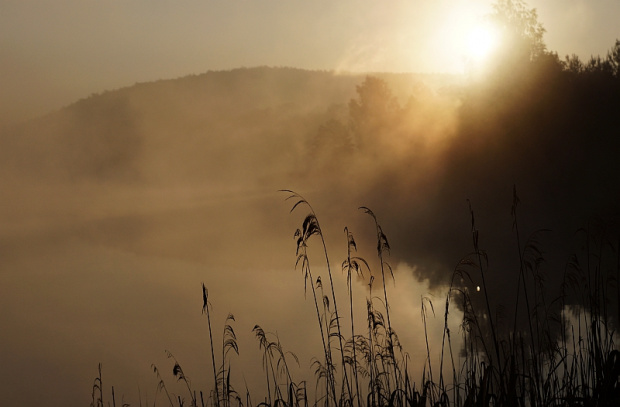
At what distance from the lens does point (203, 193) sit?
80500 millimetres

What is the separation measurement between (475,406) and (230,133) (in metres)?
128

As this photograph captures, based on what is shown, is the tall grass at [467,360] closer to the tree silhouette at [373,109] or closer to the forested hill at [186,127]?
the tree silhouette at [373,109]

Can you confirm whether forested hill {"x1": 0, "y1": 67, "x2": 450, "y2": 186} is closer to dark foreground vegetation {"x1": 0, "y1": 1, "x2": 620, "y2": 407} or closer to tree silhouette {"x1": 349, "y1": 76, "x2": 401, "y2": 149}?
dark foreground vegetation {"x1": 0, "y1": 1, "x2": 620, "y2": 407}

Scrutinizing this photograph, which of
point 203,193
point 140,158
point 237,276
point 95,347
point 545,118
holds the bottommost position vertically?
point 95,347

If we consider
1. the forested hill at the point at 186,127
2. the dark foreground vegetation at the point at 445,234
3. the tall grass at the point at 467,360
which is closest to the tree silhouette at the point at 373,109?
the dark foreground vegetation at the point at 445,234

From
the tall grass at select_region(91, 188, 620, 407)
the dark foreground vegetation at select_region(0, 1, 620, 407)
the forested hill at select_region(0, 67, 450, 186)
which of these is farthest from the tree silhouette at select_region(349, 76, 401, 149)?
the tall grass at select_region(91, 188, 620, 407)

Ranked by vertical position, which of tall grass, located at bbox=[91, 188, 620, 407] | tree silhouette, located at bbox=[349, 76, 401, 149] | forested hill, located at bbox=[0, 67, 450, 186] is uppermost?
forested hill, located at bbox=[0, 67, 450, 186]

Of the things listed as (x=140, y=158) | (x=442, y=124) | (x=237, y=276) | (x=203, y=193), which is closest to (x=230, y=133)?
(x=140, y=158)

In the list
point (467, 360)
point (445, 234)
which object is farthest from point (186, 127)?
point (467, 360)

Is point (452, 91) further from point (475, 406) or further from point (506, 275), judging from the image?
point (475, 406)

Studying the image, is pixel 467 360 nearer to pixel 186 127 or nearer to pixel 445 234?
pixel 445 234

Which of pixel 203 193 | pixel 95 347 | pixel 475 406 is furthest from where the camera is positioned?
pixel 203 193

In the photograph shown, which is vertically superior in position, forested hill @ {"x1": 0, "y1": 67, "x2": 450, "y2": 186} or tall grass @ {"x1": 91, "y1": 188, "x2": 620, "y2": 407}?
forested hill @ {"x1": 0, "y1": 67, "x2": 450, "y2": 186}

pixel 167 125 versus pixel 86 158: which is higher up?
pixel 167 125
